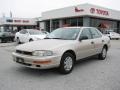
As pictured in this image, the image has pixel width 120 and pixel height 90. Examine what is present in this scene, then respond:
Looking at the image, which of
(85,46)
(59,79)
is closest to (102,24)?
(85,46)

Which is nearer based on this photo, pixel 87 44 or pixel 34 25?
pixel 87 44

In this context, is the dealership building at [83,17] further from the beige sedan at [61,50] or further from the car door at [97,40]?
the beige sedan at [61,50]

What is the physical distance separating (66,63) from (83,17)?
21902mm

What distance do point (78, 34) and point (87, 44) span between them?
1.85ft

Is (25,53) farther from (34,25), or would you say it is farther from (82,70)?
(34,25)

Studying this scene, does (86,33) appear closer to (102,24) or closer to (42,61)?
(42,61)

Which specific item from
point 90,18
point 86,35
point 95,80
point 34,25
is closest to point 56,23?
point 90,18

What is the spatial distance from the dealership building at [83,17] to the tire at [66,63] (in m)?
20.1

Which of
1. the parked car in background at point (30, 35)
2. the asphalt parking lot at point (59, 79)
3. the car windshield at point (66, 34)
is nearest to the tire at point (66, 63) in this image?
the asphalt parking lot at point (59, 79)

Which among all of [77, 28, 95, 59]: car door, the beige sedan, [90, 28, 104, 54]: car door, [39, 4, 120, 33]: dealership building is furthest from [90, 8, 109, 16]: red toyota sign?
[77, 28, 95, 59]: car door

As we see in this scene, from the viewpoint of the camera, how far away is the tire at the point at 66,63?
210 inches

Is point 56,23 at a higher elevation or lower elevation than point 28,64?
higher

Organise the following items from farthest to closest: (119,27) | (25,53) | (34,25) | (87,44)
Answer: (34,25) < (119,27) < (87,44) < (25,53)

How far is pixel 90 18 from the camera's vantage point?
27297 mm
